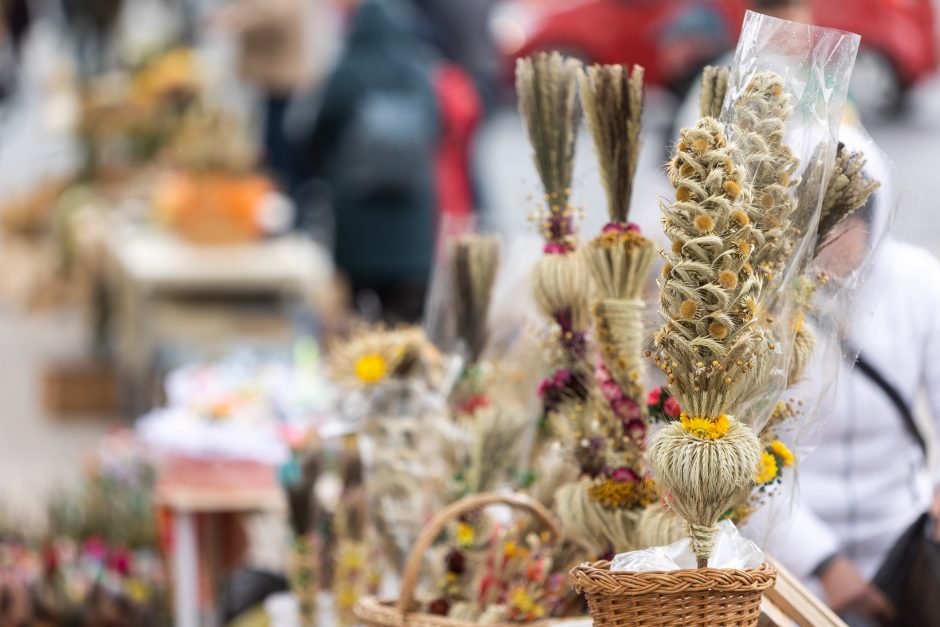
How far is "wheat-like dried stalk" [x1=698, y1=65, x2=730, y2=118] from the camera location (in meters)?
1.70

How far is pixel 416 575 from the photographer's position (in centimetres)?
204

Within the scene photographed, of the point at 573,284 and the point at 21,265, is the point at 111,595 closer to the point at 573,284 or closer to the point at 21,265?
the point at 573,284

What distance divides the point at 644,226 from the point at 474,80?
7150mm

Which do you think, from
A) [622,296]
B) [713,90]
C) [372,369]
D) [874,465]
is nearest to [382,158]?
[372,369]

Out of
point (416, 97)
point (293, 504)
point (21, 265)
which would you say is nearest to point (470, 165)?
point (416, 97)

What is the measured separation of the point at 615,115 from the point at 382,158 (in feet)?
12.6

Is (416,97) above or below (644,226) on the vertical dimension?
above

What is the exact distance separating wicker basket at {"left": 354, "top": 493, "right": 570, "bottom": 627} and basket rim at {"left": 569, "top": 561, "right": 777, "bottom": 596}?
20.8 inches

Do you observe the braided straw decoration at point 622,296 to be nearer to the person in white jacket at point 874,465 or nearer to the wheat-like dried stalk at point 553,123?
the wheat-like dried stalk at point 553,123

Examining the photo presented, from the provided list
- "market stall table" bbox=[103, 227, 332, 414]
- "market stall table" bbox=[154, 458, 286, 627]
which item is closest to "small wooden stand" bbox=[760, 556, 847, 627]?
"market stall table" bbox=[154, 458, 286, 627]

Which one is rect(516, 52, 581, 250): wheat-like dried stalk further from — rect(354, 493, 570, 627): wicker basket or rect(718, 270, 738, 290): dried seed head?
rect(718, 270, 738, 290): dried seed head

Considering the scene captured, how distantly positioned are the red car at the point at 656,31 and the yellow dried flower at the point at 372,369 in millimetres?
6913

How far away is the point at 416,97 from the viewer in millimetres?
5688

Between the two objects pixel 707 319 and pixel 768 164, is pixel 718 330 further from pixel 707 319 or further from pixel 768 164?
pixel 768 164
